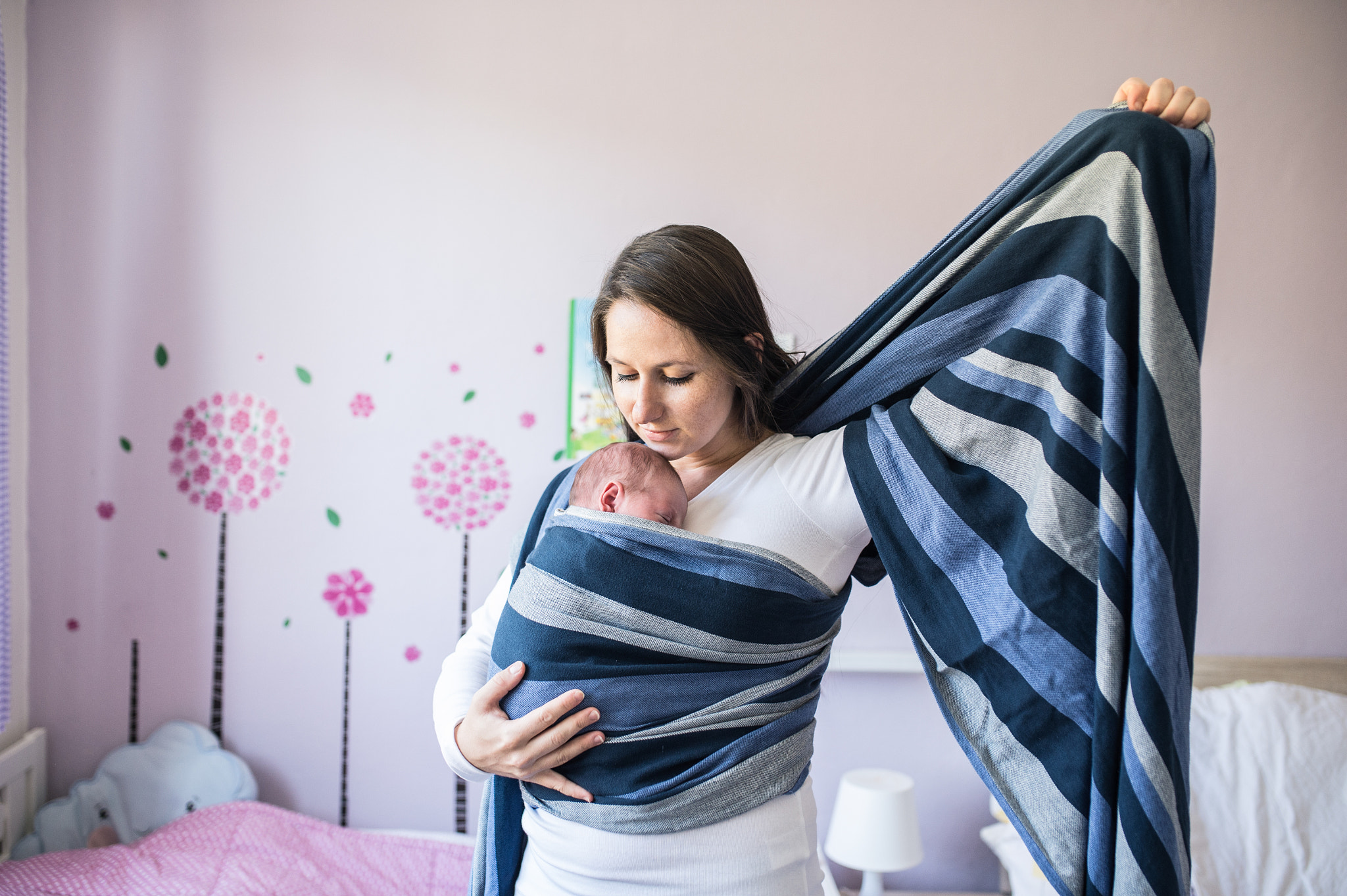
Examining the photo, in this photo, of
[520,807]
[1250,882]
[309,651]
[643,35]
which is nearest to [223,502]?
[309,651]

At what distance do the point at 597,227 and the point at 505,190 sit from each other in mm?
264

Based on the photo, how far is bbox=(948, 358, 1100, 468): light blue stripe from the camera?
2.53ft

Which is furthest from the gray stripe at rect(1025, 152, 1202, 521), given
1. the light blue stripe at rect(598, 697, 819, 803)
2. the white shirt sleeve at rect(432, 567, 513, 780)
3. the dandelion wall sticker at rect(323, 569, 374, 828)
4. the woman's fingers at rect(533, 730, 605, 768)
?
the dandelion wall sticker at rect(323, 569, 374, 828)

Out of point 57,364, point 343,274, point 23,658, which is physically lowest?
point 23,658

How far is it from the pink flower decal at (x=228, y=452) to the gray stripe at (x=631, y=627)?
4.80ft

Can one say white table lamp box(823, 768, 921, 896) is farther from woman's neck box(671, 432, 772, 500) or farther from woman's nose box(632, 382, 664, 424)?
woman's nose box(632, 382, 664, 424)

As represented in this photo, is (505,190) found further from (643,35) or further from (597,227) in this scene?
(643,35)

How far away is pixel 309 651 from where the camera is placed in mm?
2072

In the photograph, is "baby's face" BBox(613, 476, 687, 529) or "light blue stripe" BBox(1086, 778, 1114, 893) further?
"baby's face" BBox(613, 476, 687, 529)

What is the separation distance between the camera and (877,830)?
1895 mm

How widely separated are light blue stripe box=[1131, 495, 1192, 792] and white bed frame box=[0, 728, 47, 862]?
95.0 inches

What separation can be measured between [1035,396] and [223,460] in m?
2.00

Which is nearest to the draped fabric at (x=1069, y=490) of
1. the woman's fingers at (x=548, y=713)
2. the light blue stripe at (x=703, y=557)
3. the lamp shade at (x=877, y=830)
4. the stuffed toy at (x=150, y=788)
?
the light blue stripe at (x=703, y=557)

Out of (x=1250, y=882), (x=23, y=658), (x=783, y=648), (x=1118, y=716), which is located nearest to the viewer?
(x=1118, y=716)
